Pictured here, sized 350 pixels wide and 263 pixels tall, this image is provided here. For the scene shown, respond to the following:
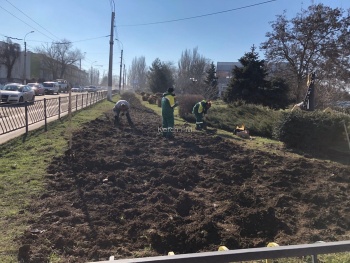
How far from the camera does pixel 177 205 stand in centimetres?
539

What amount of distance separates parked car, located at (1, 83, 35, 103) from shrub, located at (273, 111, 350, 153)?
21.5 m

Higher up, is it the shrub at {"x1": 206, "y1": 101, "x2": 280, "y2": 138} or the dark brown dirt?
the shrub at {"x1": 206, "y1": 101, "x2": 280, "y2": 138}

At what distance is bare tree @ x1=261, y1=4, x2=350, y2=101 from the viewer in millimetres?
29359

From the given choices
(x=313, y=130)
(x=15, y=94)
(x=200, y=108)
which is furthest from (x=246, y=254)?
(x=15, y=94)

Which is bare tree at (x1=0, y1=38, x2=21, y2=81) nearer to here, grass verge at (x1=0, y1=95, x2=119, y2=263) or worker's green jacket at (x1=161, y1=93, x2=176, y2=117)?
grass verge at (x1=0, y1=95, x2=119, y2=263)

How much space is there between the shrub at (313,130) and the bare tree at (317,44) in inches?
716

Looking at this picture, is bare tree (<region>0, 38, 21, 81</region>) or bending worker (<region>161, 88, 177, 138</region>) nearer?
bending worker (<region>161, 88, 177, 138</region>)

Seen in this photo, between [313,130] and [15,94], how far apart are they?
74.1 ft

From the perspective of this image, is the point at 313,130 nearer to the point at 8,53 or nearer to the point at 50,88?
the point at 50,88

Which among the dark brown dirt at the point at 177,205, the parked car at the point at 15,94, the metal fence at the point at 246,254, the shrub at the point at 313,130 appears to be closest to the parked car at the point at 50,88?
the parked car at the point at 15,94

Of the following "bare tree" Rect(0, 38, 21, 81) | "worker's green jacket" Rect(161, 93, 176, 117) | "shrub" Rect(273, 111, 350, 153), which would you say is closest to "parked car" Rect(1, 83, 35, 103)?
"worker's green jacket" Rect(161, 93, 176, 117)

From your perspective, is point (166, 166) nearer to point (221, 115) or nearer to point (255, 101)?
point (221, 115)

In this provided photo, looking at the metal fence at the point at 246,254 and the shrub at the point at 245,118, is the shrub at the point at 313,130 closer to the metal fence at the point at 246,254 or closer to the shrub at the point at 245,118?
the shrub at the point at 245,118

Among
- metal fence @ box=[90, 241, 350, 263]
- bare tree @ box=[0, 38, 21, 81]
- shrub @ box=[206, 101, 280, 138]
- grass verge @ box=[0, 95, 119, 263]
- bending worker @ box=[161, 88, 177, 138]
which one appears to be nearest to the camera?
metal fence @ box=[90, 241, 350, 263]
